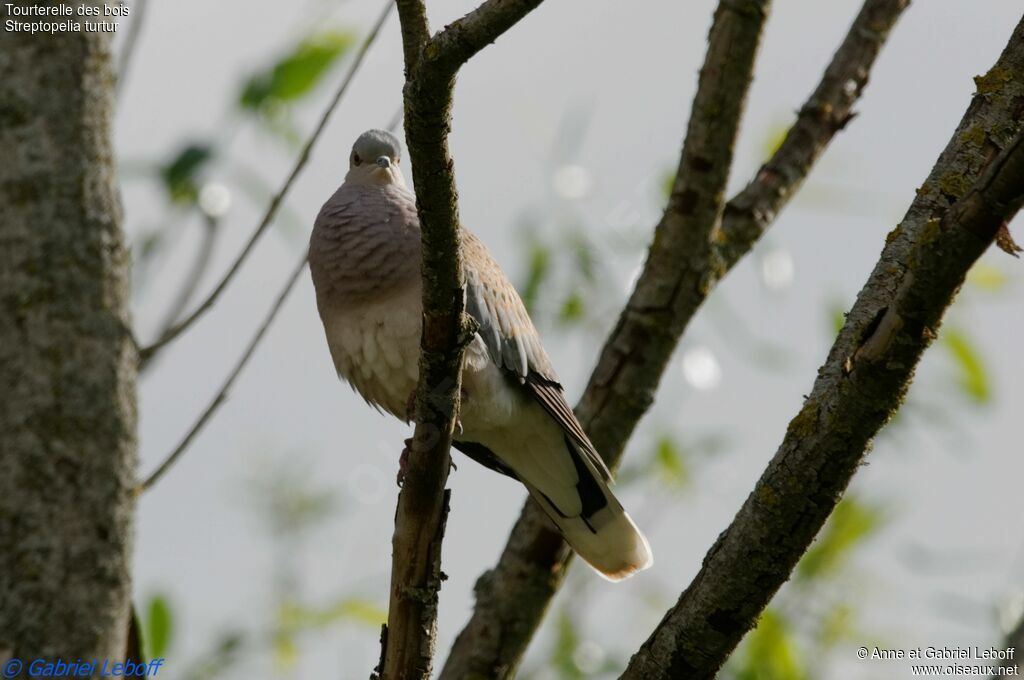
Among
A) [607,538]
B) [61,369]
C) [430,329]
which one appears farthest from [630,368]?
[61,369]

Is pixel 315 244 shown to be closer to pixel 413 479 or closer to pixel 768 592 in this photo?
pixel 413 479

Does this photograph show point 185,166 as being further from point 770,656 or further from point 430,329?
point 770,656

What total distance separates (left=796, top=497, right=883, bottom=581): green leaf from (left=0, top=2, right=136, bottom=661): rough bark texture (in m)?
2.88

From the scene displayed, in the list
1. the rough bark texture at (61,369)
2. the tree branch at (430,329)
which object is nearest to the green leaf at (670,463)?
the tree branch at (430,329)

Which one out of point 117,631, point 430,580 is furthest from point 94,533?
point 430,580

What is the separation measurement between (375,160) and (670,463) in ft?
4.50

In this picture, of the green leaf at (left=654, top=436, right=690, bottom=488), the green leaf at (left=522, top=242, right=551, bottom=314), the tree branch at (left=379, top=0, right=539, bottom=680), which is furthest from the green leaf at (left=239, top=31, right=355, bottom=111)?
the green leaf at (left=654, top=436, right=690, bottom=488)

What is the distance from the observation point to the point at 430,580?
252 cm

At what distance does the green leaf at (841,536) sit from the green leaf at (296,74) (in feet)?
7.38

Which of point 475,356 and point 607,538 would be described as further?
point 607,538

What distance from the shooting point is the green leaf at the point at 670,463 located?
4.16m

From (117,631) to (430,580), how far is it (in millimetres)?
952

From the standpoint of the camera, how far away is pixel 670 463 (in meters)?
4.15

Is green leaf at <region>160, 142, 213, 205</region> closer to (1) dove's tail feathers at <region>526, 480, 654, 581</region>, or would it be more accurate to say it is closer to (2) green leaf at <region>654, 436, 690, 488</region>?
(1) dove's tail feathers at <region>526, 480, 654, 581</region>
